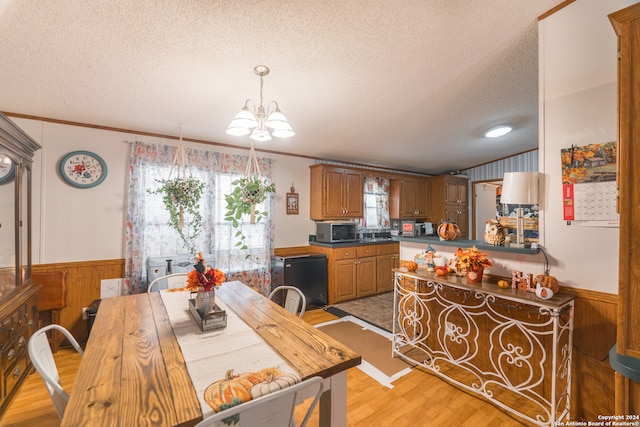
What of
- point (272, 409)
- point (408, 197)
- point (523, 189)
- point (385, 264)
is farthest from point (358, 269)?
point (272, 409)

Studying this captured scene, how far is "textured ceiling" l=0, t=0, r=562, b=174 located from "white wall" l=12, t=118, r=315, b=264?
19 centimetres

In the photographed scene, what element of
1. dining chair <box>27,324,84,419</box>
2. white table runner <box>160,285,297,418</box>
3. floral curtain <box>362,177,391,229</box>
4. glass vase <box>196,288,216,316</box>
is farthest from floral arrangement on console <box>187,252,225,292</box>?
floral curtain <box>362,177,391,229</box>

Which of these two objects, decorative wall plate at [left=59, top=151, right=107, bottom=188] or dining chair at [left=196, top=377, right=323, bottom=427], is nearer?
dining chair at [left=196, top=377, right=323, bottom=427]

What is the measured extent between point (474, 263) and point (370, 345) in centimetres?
140

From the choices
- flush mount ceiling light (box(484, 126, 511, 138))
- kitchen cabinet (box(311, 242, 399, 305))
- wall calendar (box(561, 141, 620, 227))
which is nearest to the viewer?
wall calendar (box(561, 141, 620, 227))

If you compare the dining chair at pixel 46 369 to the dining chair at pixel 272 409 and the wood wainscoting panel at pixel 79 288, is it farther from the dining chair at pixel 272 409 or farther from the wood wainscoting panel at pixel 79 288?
the wood wainscoting panel at pixel 79 288

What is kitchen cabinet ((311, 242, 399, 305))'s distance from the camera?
4.17 m

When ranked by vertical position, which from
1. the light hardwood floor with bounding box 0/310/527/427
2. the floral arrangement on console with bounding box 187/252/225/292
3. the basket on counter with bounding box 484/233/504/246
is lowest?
the light hardwood floor with bounding box 0/310/527/427

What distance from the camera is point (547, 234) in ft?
5.90

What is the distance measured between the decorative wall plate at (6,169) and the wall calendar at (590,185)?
3.88 metres

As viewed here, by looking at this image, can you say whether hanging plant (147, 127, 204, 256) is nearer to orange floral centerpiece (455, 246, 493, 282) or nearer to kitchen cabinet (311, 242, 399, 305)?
kitchen cabinet (311, 242, 399, 305)

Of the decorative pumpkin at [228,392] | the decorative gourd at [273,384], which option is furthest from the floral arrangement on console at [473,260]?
the decorative pumpkin at [228,392]

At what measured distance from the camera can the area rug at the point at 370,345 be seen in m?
2.34

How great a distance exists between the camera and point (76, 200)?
298cm
